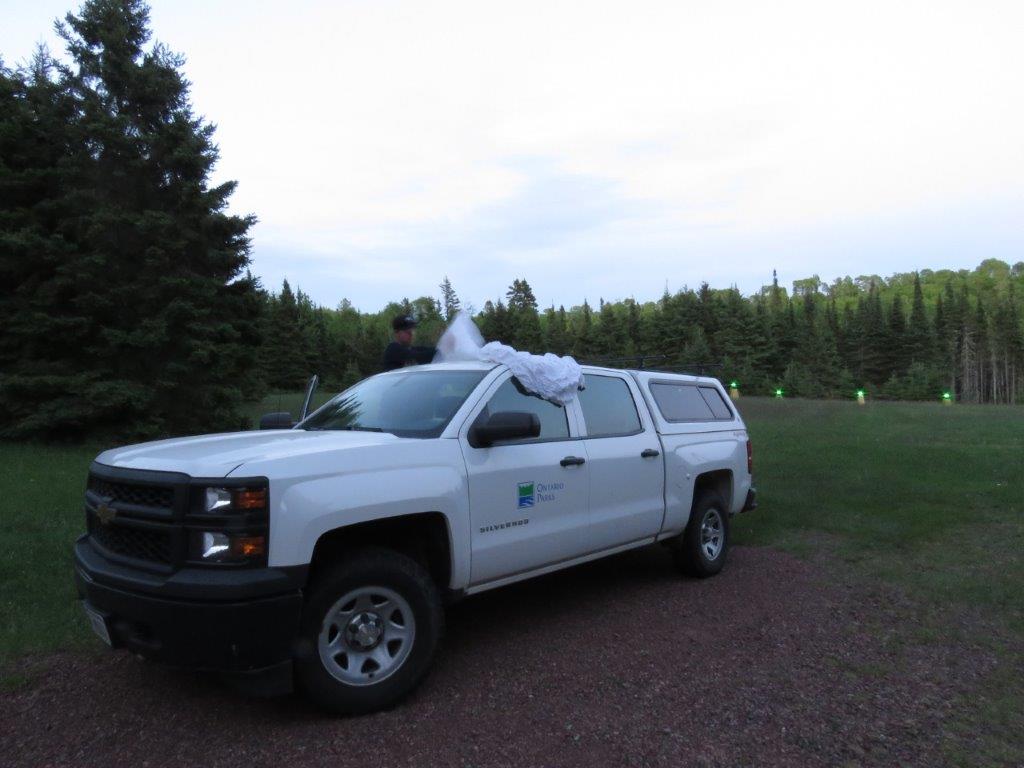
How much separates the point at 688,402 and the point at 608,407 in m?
1.43

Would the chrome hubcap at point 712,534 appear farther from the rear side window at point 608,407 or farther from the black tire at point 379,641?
the black tire at point 379,641

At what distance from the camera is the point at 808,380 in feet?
→ 231

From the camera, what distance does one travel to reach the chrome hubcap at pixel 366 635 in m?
3.63

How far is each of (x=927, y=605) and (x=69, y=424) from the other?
1711cm

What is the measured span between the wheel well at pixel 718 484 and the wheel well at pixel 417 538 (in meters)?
3.11

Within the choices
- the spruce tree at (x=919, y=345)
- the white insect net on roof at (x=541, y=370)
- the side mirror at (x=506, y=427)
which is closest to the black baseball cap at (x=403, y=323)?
the white insect net on roof at (x=541, y=370)

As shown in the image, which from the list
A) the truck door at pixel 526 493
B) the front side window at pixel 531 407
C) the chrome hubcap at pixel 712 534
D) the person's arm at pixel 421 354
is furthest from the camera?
the person's arm at pixel 421 354

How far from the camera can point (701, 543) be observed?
6.43 meters

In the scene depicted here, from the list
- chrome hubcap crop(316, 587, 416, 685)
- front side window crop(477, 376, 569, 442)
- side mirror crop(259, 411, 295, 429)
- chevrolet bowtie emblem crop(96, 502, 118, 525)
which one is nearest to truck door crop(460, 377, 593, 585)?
front side window crop(477, 376, 569, 442)

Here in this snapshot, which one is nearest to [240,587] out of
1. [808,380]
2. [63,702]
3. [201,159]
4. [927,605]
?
[63,702]

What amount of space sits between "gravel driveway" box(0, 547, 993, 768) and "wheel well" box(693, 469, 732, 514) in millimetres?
1364

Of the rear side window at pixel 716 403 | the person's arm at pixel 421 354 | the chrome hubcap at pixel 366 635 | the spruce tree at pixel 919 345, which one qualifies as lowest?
the chrome hubcap at pixel 366 635

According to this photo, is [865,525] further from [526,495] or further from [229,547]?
[229,547]

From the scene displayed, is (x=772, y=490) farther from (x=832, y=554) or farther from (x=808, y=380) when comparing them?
(x=808, y=380)
